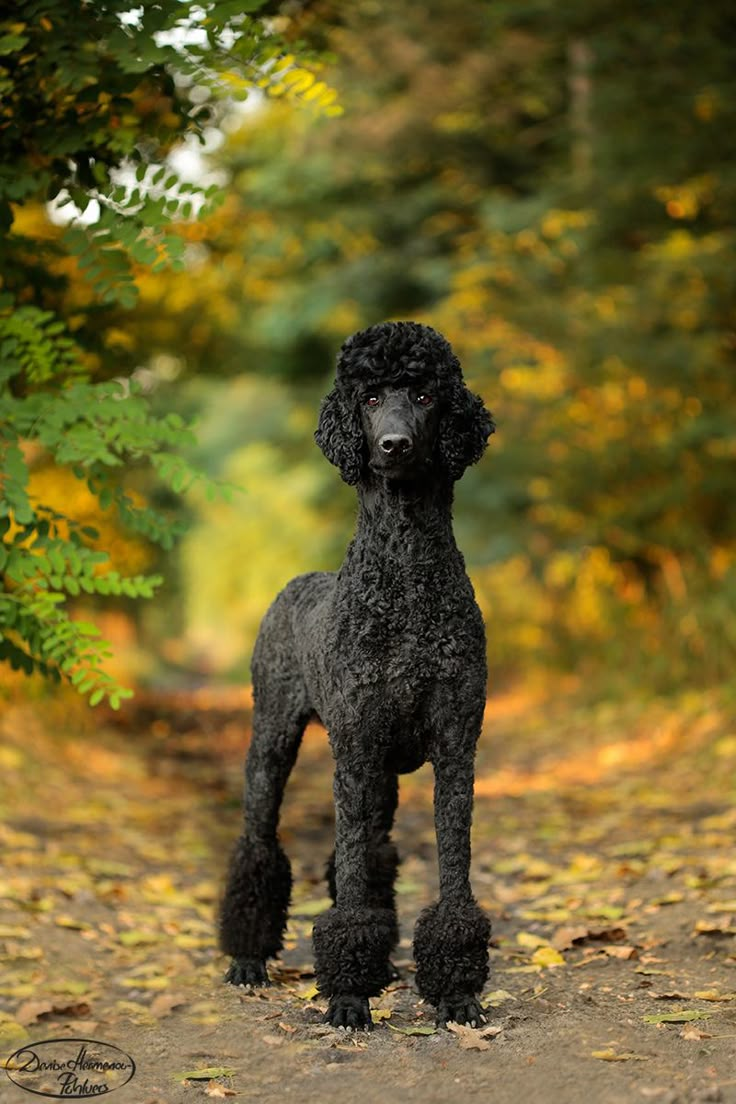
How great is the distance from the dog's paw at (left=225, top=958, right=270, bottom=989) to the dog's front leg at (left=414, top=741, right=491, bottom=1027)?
90 centimetres

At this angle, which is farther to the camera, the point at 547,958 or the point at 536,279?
the point at 536,279

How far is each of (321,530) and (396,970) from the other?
17646 mm

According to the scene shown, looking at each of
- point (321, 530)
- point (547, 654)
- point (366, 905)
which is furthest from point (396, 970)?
point (321, 530)

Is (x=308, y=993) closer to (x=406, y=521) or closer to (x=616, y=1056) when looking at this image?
(x=616, y=1056)

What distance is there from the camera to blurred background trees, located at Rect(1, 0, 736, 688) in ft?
30.8

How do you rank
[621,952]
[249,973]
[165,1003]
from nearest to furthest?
1. [165,1003]
2. [249,973]
3. [621,952]

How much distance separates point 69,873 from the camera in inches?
243

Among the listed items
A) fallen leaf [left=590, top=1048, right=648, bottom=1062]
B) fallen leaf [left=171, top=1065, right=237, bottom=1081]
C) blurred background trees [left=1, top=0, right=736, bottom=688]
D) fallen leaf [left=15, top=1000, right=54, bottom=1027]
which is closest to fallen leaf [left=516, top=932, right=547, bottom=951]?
fallen leaf [left=590, top=1048, right=648, bottom=1062]

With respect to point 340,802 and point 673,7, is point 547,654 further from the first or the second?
point 340,802

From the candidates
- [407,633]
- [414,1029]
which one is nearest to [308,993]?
[414,1029]

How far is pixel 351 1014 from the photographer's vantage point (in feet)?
12.2

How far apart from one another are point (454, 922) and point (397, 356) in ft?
5.76

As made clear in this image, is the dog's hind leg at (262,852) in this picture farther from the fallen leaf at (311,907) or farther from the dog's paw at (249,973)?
the fallen leaf at (311,907)

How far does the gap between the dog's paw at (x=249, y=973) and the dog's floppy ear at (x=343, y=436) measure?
1931 millimetres
